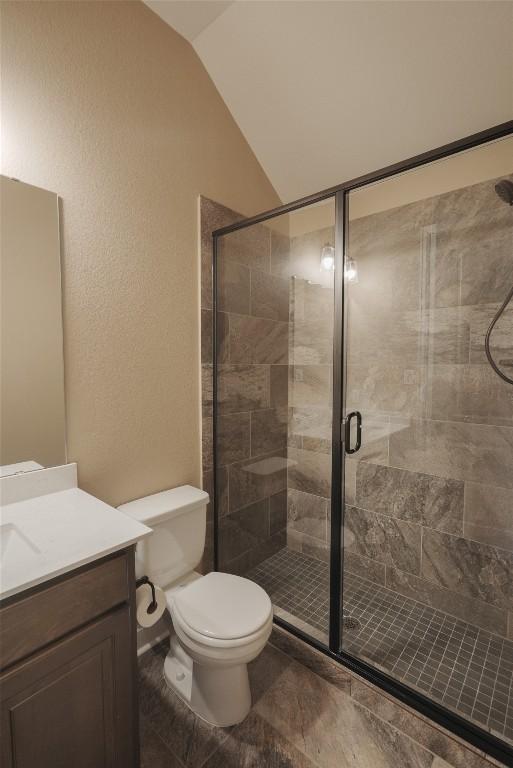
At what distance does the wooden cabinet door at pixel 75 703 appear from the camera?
866 mm

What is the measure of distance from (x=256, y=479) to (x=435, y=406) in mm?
1133

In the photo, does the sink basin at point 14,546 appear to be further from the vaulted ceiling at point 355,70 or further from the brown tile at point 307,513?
the vaulted ceiling at point 355,70

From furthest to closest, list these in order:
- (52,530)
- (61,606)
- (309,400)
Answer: (309,400)
(52,530)
(61,606)

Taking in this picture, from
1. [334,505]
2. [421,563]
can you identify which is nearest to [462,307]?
[334,505]

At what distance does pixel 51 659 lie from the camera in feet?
3.00

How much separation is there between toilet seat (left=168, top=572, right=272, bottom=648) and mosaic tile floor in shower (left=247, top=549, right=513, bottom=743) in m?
0.57

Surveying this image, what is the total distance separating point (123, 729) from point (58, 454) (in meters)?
0.90

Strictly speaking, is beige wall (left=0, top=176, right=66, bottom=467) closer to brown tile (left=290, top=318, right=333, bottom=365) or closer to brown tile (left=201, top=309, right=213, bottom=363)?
brown tile (left=201, top=309, right=213, bottom=363)

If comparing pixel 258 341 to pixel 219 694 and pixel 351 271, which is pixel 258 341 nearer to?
pixel 351 271

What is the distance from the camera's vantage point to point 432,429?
2.05 m

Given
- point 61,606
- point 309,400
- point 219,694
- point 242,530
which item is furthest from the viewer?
point 309,400

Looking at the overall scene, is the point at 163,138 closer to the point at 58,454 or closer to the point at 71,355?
the point at 71,355

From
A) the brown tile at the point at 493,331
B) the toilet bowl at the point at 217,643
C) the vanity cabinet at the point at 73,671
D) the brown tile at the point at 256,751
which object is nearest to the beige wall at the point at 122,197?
the toilet bowl at the point at 217,643

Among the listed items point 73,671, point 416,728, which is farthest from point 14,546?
point 416,728
